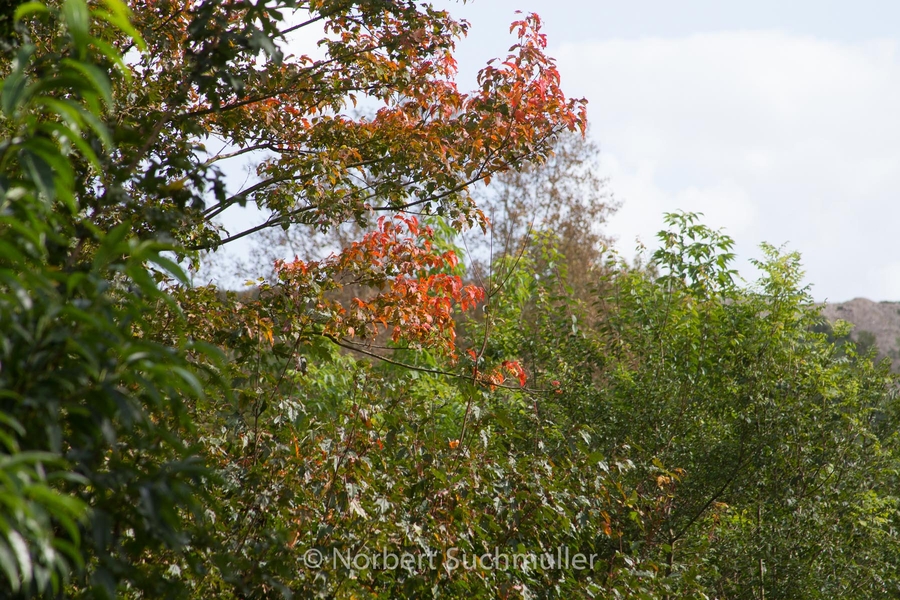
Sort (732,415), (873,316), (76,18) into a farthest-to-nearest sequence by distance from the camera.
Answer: (873,316) → (732,415) → (76,18)

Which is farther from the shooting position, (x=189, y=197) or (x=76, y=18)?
(x=189, y=197)

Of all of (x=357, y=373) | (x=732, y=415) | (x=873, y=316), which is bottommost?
(x=732, y=415)

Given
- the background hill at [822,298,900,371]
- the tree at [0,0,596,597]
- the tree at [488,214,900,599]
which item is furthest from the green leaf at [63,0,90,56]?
the background hill at [822,298,900,371]

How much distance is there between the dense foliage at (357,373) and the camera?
1382 millimetres

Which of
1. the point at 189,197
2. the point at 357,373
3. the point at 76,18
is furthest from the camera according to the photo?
the point at 357,373

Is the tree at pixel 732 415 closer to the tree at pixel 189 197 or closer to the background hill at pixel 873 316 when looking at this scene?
the tree at pixel 189 197

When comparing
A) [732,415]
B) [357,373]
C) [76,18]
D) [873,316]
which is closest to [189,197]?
[76,18]

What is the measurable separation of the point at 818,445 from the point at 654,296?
201cm

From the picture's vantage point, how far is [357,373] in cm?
407

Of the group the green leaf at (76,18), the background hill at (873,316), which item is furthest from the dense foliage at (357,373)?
the background hill at (873,316)

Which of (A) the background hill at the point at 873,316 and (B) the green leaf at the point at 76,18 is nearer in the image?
(B) the green leaf at the point at 76,18

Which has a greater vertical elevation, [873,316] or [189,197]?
[873,316]

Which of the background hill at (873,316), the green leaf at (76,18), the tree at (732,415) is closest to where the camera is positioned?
the green leaf at (76,18)

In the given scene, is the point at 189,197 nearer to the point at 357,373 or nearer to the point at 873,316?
the point at 357,373
